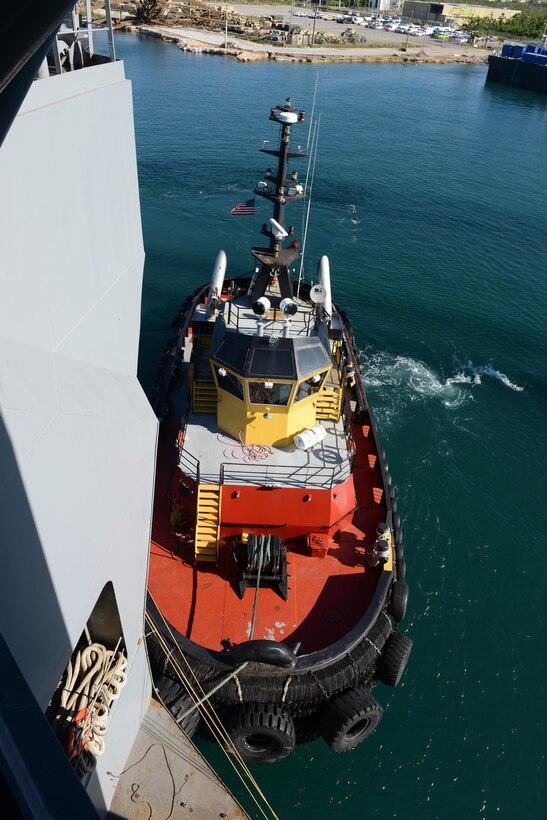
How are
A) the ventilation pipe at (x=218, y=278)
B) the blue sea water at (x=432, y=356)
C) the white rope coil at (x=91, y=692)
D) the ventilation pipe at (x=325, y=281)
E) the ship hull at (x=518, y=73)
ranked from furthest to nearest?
the ship hull at (x=518, y=73)
the ventilation pipe at (x=218, y=278)
the ventilation pipe at (x=325, y=281)
the blue sea water at (x=432, y=356)
the white rope coil at (x=91, y=692)

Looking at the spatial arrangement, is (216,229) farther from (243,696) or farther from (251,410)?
(243,696)

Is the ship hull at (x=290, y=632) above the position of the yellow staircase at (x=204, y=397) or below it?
below

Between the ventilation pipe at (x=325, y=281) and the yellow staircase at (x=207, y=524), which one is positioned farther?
the ventilation pipe at (x=325, y=281)

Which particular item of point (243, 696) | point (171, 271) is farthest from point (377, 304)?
point (243, 696)

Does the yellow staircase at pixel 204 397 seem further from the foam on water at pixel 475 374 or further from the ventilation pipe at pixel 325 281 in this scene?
the foam on water at pixel 475 374

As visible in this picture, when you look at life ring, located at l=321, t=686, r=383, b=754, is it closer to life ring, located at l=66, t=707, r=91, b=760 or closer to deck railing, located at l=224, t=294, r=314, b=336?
life ring, located at l=66, t=707, r=91, b=760

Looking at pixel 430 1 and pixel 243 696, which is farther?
pixel 430 1

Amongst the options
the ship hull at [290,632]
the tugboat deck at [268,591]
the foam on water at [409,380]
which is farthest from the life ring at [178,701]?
the foam on water at [409,380]
